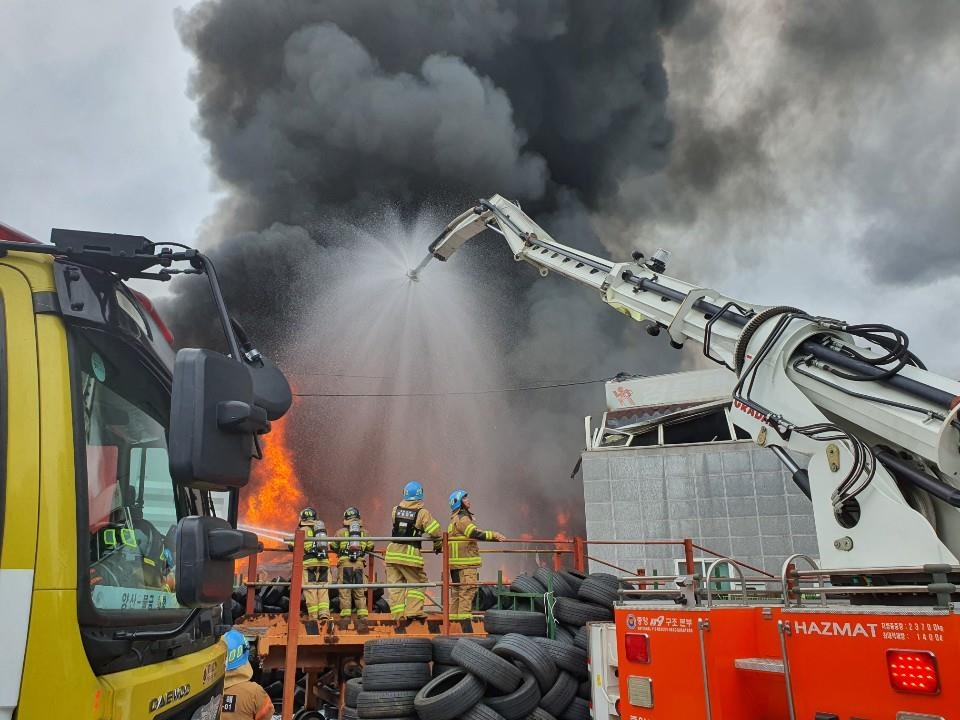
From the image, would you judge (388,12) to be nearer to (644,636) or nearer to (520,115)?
(520,115)

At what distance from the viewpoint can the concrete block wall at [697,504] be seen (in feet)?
37.3

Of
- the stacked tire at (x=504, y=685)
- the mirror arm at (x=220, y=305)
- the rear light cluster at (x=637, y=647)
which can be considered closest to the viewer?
the mirror arm at (x=220, y=305)

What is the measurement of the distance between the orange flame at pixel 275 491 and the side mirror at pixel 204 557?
21.5 meters

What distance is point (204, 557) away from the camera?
2039 millimetres

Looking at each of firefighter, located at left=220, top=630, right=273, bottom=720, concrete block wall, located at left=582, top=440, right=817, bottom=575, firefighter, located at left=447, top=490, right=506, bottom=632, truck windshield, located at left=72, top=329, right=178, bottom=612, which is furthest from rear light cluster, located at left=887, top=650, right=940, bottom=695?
concrete block wall, located at left=582, top=440, right=817, bottom=575

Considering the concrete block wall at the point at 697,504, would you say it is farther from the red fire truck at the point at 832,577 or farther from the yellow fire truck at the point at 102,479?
the yellow fire truck at the point at 102,479

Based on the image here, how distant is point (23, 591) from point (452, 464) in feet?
72.2

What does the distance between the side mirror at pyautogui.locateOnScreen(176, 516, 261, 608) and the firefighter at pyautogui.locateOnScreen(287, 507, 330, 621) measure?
5401 millimetres

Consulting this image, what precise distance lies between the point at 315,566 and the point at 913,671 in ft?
22.7

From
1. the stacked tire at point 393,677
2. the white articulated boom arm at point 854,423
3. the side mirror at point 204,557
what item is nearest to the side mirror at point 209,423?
the side mirror at point 204,557

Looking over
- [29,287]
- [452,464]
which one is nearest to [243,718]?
[29,287]

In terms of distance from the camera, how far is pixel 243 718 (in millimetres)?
4148

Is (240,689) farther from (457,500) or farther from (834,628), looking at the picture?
(457,500)

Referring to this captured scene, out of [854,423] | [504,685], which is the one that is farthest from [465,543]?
[854,423]
